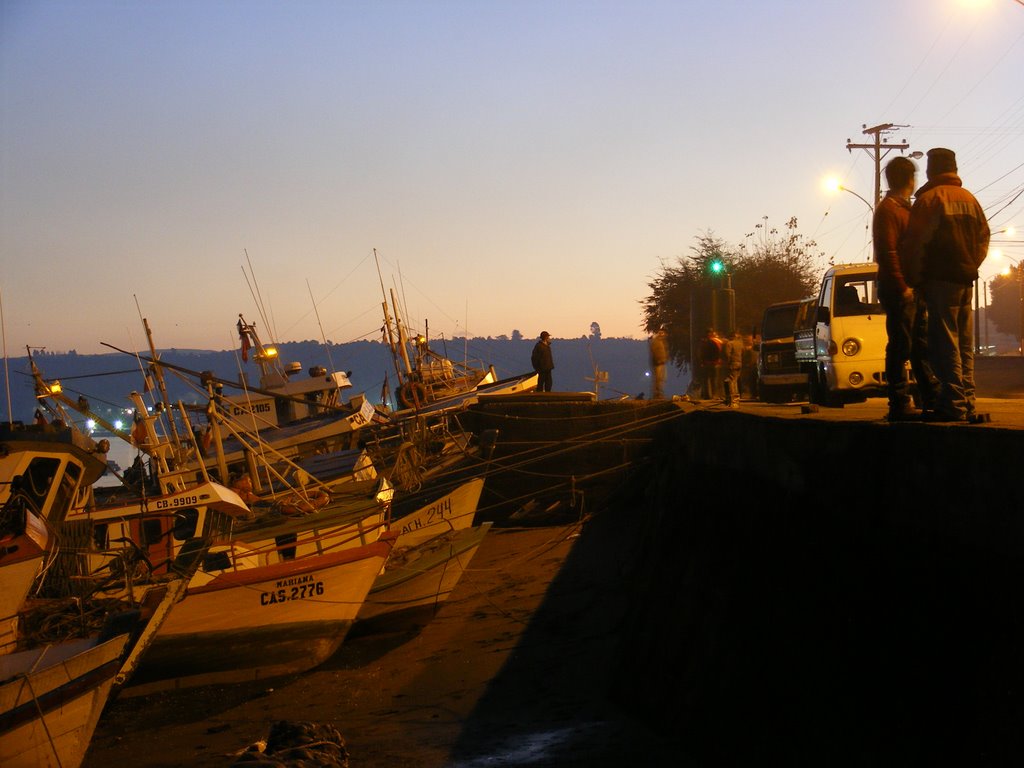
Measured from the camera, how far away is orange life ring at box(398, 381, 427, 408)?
Answer: 112 ft

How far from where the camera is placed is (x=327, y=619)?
15.5m

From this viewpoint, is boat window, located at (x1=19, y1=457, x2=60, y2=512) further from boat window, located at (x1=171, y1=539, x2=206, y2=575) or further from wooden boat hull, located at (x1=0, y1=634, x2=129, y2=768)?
wooden boat hull, located at (x1=0, y1=634, x2=129, y2=768)

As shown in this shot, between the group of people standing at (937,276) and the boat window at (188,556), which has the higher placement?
the group of people standing at (937,276)

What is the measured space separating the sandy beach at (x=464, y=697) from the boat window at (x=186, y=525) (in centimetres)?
232

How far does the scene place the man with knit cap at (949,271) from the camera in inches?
258

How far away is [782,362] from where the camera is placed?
21.0m

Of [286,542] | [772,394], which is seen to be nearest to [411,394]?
[772,394]

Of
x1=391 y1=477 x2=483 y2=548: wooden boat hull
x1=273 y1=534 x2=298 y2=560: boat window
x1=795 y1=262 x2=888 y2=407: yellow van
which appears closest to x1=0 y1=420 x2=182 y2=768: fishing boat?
x1=273 y1=534 x2=298 y2=560: boat window

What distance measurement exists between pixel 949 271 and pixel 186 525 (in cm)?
1176

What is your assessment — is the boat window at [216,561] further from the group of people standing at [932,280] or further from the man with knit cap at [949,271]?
the man with knit cap at [949,271]

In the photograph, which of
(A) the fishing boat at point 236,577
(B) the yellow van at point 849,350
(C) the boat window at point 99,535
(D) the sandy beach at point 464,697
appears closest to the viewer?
(D) the sandy beach at point 464,697

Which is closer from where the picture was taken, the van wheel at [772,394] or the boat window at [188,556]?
the boat window at [188,556]

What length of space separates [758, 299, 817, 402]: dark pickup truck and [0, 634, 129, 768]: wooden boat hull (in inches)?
551

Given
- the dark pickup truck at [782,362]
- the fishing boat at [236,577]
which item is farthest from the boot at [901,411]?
the dark pickup truck at [782,362]
